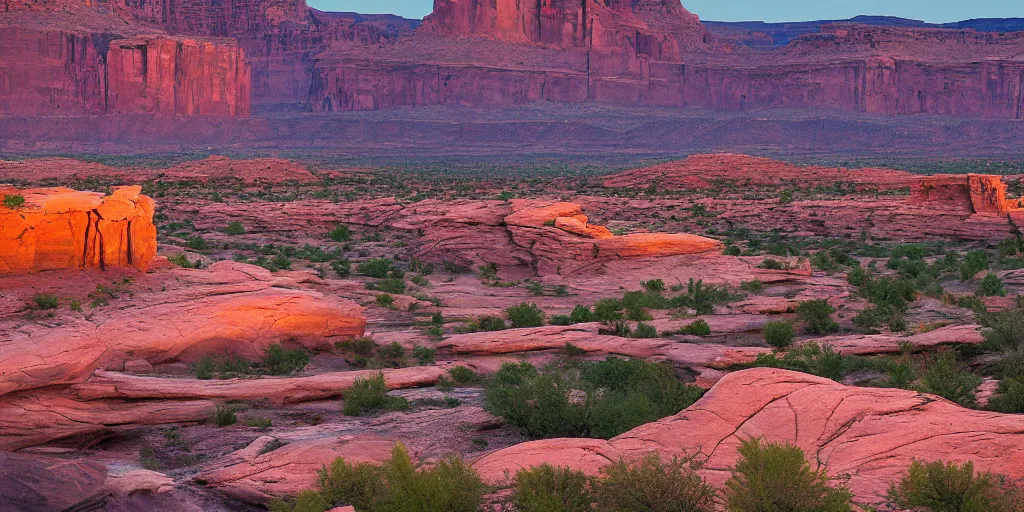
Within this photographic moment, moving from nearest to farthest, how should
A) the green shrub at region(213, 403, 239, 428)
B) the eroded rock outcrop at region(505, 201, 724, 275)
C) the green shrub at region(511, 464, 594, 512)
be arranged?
the green shrub at region(511, 464, 594, 512)
the green shrub at region(213, 403, 239, 428)
the eroded rock outcrop at region(505, 201, 724, 275)

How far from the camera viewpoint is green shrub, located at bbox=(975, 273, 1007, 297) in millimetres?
20094

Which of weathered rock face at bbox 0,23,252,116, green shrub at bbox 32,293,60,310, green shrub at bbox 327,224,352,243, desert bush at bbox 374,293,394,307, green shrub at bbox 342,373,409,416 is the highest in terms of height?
weathered rock face at bbox 0,23,252,116

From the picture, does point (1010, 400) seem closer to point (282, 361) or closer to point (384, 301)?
point (282, 361)

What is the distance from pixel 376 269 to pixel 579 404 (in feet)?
51.8

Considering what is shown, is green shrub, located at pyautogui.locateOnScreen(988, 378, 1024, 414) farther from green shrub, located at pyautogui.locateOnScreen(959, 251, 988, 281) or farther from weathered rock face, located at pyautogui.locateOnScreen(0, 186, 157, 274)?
weathered rock face, located at pyautogui.locateOnScreen(0, 186, 157, 274)

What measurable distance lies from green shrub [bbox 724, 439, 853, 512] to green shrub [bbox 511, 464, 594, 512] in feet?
3.74

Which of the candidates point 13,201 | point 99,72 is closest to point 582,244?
point 13,201

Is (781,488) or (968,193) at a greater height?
(968,193)

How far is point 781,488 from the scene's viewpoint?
7.33 meters

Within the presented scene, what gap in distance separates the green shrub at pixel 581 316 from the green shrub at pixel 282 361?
19.8 feet

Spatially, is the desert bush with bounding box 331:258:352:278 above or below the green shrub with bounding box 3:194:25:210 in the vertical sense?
below

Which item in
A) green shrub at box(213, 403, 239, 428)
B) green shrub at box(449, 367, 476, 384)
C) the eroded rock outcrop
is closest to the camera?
green shrub at box(213, 403, 239, 428)

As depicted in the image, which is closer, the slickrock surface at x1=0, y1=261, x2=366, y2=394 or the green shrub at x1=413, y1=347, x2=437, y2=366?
the slickrock surface at x1=0, y1=261, x2=366, y2=394

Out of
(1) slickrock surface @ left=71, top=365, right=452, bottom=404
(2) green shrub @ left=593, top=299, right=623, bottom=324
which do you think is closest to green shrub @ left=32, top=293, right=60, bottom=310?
(1) slickrock surface @ left=71, top=365, right=452, bottom=404
